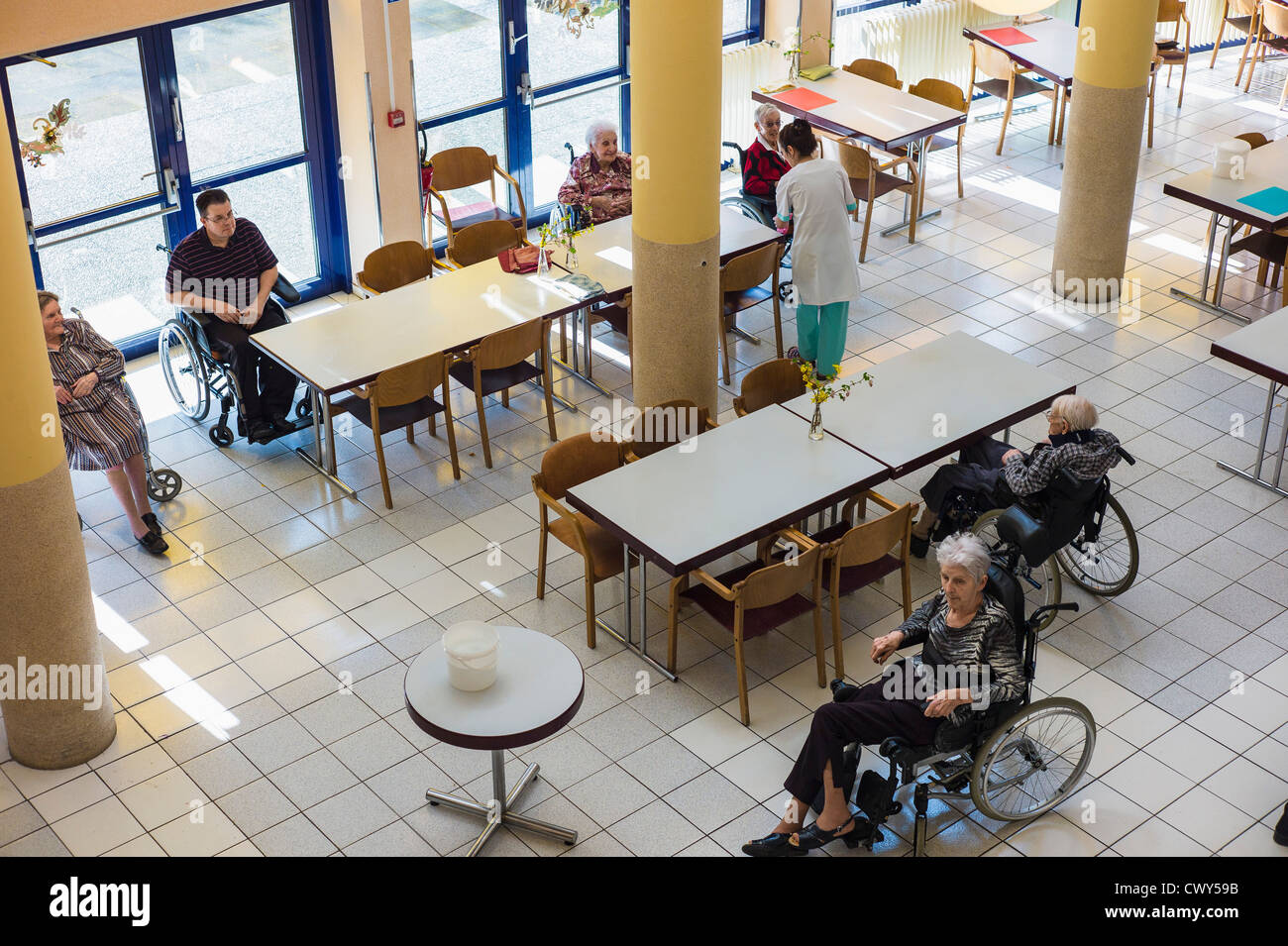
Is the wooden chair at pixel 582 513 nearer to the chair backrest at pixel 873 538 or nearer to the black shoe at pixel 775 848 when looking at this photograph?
the chair backrest at pixel 873 538

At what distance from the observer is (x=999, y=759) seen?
591 centimetres

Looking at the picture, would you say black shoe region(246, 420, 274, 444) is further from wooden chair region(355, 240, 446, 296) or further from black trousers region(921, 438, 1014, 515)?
black trousers region(921, 438, 1014, 515)

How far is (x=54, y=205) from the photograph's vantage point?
8.70 meters

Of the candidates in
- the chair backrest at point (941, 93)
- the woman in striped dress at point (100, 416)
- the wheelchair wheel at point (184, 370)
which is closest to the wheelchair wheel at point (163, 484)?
the woman in striped dress at point (100, 416)

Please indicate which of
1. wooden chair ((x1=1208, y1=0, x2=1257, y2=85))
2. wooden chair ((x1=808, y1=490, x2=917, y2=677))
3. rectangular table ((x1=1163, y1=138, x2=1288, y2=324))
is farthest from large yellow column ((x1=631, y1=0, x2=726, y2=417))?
wooden chair ((x1=1208, y1=0, x2=1257, y2=85))

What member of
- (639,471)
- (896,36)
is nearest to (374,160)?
(639,471)

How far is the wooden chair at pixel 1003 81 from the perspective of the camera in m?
12.0

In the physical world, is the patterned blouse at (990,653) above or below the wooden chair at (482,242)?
below

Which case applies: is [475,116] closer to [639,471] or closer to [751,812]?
[639,471]

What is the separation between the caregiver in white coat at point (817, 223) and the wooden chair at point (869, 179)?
183 cm

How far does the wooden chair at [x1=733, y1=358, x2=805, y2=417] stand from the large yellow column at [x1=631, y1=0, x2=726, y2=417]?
12.2 inches

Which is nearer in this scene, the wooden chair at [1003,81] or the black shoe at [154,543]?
the black shoe at [154,543]

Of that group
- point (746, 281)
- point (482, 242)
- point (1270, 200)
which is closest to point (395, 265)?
point (482, 242)

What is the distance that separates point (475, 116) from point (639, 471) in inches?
176
